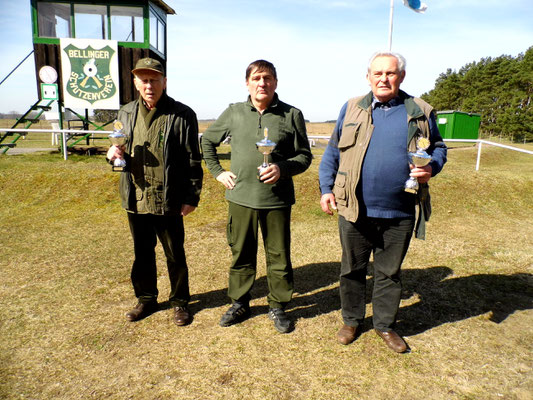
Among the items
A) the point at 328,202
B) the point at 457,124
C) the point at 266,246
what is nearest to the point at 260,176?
the point at 328,202

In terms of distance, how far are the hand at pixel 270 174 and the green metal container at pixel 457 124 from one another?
76.4 feet

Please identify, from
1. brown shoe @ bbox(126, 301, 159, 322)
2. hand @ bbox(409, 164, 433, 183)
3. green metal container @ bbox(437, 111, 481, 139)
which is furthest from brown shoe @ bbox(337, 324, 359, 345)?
green metal container @ bbox(437, 111, 481, 139)

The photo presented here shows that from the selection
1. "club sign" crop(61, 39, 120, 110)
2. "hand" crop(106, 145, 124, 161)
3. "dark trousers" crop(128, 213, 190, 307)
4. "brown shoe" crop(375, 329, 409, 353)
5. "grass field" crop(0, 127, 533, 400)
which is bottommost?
"grass field" crop(0, 127, 533, 400)

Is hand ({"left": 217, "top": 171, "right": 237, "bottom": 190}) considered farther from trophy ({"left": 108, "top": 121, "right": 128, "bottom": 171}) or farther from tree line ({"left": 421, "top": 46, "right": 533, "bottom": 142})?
tree line ({"left": 421, "top": 46, "right": 533, "bottom": 142})

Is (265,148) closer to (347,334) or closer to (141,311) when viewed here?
(347,334)

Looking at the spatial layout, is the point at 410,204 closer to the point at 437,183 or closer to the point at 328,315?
the point at 328,315

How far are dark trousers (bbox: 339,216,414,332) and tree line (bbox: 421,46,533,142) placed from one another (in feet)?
145

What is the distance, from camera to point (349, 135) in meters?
3.09

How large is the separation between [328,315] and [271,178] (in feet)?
5.37

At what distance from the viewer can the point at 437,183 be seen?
29.2 ft

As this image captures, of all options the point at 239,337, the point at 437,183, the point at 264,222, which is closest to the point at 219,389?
the point at 239,337

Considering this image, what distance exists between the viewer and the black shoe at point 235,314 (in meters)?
3.61

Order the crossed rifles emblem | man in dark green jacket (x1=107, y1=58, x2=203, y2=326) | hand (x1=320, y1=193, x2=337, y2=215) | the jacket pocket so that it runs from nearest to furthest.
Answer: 1. the jacket pocket
2. hand (x1=320, y1=193, x2=337, y2=215)
3. man in dark green jacket (x1=107, y1=58, x2=203, y2=326)
4. the crossed rifles emblem

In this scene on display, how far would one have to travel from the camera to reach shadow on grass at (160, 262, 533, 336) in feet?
12.6
